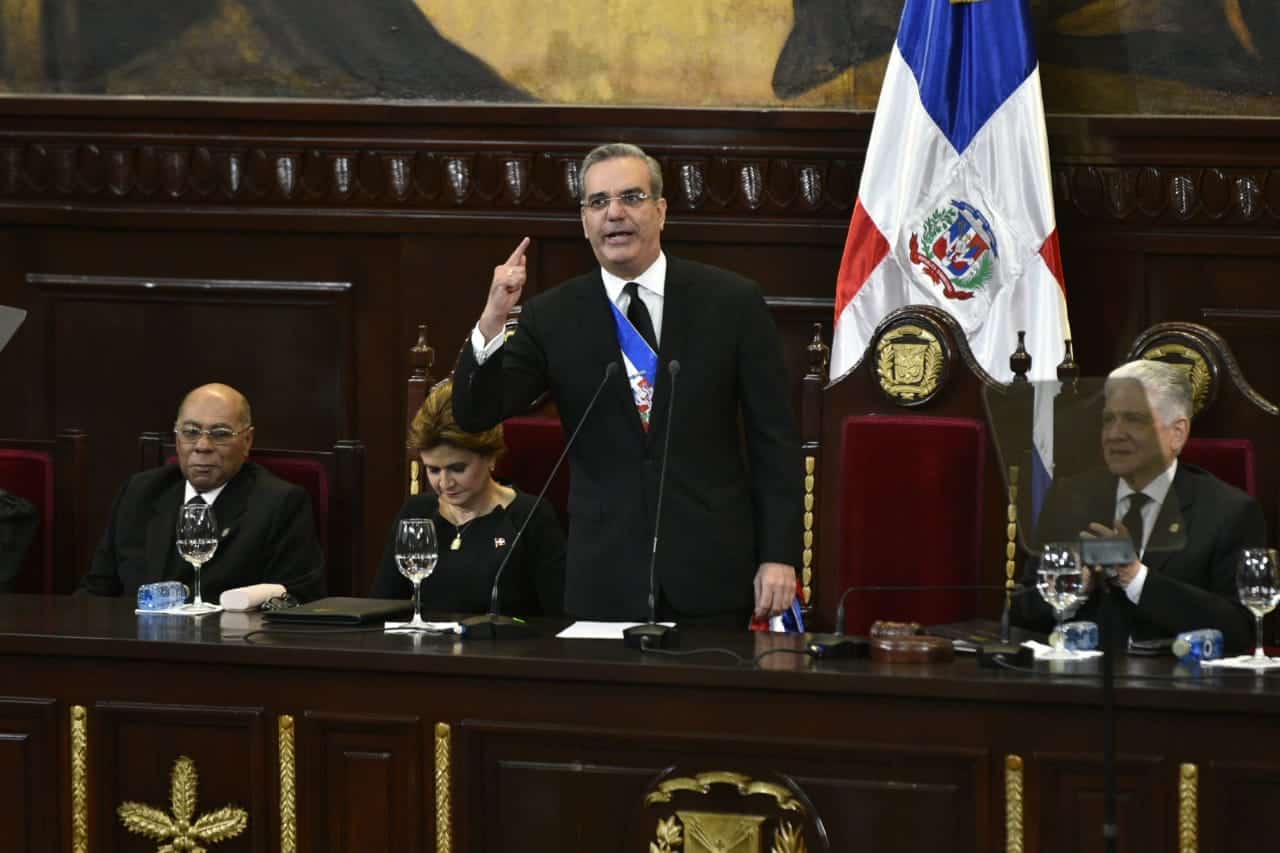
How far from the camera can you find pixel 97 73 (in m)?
5.73

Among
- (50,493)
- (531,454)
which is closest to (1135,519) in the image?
(531,454)

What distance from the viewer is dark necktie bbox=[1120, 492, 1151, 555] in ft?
9.89

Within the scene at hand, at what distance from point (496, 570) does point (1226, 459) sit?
162 centimetres

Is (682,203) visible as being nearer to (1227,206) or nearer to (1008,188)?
(1008,188)

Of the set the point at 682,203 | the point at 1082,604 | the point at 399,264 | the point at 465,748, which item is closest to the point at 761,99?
the point at 682,203

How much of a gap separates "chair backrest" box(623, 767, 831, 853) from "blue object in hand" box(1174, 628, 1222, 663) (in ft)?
2.19

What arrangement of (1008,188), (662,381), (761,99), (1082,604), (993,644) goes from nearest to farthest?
(993,644) < (1082,604) < (662,381) < (1008,188) < (761,99)

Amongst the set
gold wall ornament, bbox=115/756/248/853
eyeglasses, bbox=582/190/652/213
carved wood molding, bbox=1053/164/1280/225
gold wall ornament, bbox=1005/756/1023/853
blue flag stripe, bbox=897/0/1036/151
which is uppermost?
blue flag stripe, bbox=897/0/1036/151

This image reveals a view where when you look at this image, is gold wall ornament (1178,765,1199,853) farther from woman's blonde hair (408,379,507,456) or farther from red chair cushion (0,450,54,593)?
red chair cushion (0,450,54,593)

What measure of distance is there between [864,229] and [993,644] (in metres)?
2.14

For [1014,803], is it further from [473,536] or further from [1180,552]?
[473,536]

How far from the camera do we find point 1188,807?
284 centimetres

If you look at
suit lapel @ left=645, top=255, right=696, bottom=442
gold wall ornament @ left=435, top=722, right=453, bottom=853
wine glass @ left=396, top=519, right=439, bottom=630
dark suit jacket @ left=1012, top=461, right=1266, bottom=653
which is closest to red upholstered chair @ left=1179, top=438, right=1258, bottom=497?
dark suit jacket @ left=1012, top=461, right=1266, bottom=653

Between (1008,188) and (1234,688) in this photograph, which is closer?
(1234,688)
